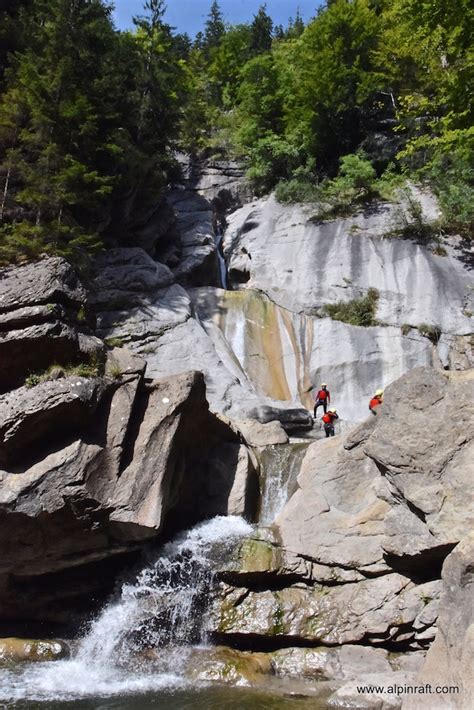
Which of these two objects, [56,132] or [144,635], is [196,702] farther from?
[56,132]

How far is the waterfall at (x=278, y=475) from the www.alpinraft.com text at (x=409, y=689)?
5.43 meters

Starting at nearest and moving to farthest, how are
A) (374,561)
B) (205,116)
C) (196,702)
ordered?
(196,702), (374,561), (205,116)

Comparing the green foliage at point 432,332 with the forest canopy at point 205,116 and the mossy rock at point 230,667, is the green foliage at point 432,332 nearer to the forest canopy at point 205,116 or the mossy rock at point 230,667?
the forest canopy at point 205,116

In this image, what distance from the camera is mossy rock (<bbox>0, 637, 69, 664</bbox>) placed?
31.8 feet

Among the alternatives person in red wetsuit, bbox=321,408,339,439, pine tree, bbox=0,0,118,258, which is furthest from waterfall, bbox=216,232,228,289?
person in red wetsuit, bbox=321,408,339,439

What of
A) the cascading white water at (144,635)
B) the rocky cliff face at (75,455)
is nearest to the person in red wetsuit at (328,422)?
the rocky cliff face at (75,455)

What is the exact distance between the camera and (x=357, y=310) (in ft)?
72.5

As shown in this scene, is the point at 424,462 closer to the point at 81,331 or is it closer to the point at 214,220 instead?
the point at 81,331

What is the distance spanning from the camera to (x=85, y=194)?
18.0 m

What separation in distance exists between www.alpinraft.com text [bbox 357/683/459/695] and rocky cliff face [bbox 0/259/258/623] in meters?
4.40

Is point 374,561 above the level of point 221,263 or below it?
below

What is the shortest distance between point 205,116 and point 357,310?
23.7 metres

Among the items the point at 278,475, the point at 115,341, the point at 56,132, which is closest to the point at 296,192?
the point at 56,132

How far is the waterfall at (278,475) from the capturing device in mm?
12852
